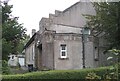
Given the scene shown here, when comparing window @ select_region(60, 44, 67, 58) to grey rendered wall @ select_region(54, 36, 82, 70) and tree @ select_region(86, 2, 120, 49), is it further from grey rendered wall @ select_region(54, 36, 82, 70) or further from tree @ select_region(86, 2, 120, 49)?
tree @ select_region(86, 2, 120, 49)

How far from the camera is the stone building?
26406mm

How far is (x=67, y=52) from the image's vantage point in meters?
26.6

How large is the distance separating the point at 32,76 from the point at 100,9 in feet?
32.5

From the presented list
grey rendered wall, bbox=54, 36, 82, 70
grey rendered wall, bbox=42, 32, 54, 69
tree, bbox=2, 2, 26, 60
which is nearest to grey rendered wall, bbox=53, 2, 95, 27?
grey rendered wall, bbox=42, 32, 54, 69

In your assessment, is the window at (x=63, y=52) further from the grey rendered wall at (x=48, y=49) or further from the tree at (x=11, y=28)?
the tree at (x=11, y=28)

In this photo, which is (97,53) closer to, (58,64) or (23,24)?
(58,64)

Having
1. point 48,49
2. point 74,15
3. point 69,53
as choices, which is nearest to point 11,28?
point 48,49

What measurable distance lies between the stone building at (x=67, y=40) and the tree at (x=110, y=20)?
4.40 meters

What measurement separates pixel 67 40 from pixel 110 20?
6401mm

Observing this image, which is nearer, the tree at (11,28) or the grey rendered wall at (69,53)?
the grey rendered wall at (69,53)

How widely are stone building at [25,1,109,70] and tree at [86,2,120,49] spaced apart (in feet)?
14.4

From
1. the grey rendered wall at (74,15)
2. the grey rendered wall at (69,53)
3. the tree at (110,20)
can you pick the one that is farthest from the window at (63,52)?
the tree at (110,20)

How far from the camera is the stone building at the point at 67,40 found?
2641 centimetres

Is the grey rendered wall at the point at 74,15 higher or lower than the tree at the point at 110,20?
higher
